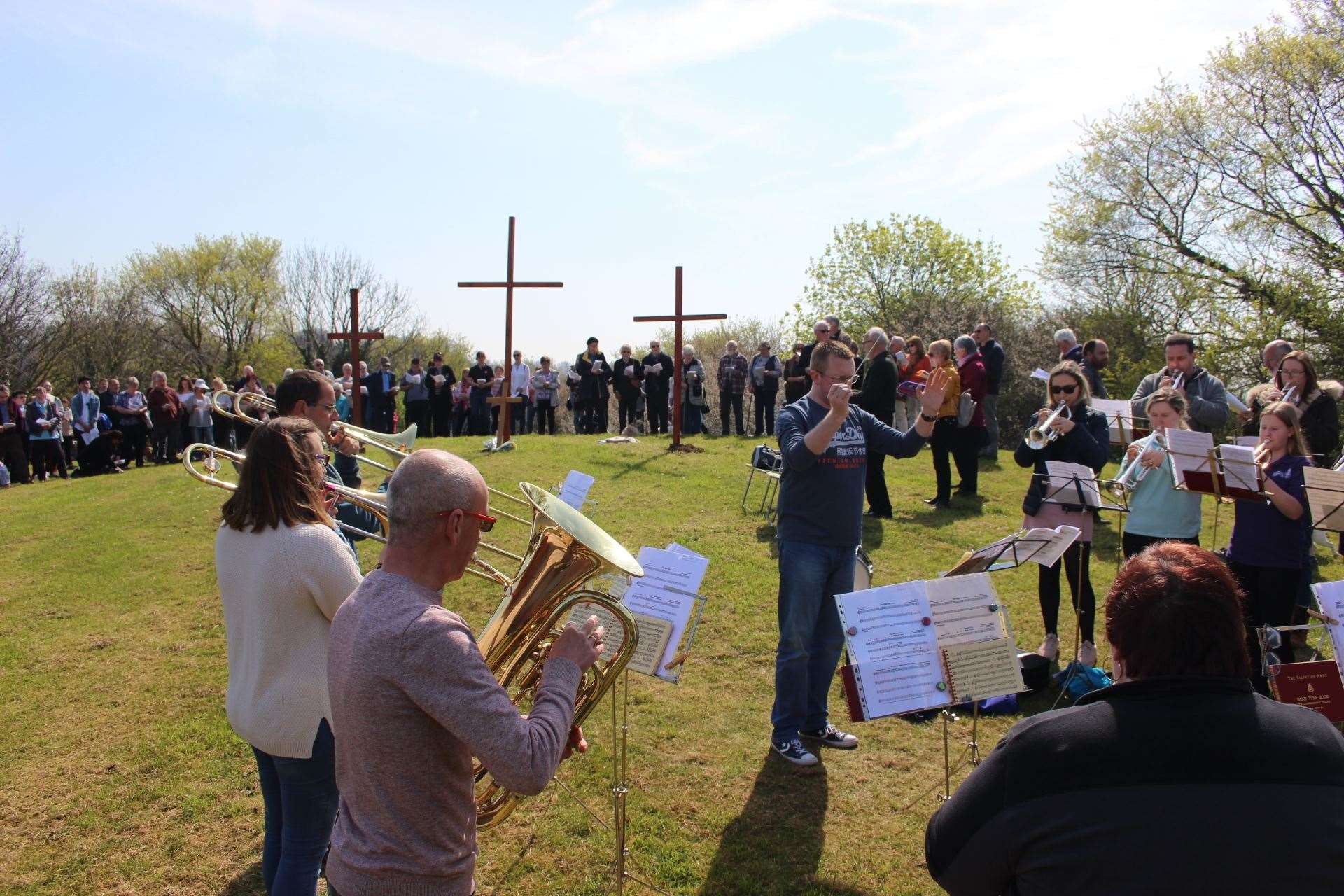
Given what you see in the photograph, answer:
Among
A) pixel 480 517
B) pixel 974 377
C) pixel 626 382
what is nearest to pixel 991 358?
pixel 974 377

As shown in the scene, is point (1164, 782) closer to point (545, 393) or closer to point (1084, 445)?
point (1084, 445)

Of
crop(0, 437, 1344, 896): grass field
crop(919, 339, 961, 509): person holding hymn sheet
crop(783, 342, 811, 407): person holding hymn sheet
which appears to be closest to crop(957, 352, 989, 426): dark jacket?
crop(919, 339, 961, 509): person holding hymn sheet

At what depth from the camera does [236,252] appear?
43062mm

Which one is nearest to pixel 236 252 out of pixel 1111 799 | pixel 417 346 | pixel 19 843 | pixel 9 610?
pixel 417 346

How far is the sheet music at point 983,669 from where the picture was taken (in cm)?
390

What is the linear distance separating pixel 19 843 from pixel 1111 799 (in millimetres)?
5141

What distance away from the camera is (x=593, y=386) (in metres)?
19.6

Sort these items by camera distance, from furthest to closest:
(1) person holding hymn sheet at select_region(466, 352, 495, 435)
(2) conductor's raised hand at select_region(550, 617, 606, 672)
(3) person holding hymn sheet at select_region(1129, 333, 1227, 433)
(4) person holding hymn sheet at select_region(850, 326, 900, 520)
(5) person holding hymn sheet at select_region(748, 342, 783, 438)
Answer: (1) person holding hymn sheet at select_region(466, 352, 495, 435) < (5) person holding hymn sheet at select_region(748, 342, 783, 438) < (4) person holding hymn sheet at select_region(850, 326, 900, 520) < (3) person holding hymn sheet at select_region(1129, 333, 1227, 433) < (2) conductor's raised hand at select_region(550, 617, 606, 672)

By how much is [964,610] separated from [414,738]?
2647mm

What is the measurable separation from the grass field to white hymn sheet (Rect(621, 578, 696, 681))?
114 cm

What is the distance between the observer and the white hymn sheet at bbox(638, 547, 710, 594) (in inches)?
153

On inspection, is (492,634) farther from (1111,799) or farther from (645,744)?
(645,744)

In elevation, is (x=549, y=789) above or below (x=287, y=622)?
below

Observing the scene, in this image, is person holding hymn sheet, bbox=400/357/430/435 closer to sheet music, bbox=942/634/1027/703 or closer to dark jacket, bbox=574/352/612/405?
dark jacket, bbox=574/352/612/405
